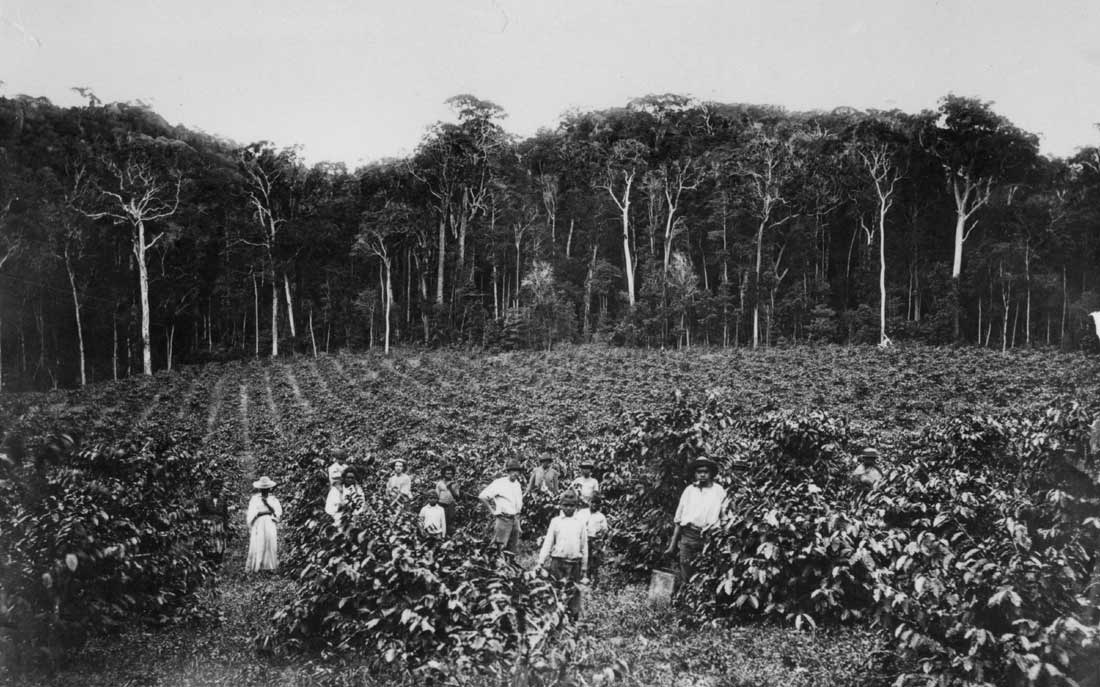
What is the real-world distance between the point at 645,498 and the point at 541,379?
17876 mm

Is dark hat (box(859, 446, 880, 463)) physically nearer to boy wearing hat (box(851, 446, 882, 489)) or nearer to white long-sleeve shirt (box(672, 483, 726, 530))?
boy wearing hat (box(851, 446, 882, 489))

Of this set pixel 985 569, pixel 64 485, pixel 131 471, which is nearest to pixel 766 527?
pixel 985 569

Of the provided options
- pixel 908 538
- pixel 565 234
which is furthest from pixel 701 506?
pixel 565 234

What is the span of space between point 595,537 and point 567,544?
133cm

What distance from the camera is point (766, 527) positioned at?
697cm

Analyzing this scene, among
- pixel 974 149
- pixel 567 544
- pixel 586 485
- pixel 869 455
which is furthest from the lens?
pixel 974 149

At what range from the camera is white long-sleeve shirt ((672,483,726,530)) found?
8.12 metres

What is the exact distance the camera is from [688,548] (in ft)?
27.3

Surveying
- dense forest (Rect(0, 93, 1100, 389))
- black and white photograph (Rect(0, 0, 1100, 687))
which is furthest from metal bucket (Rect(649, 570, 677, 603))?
dense forest (Rect(0, 93, 1100, 389))

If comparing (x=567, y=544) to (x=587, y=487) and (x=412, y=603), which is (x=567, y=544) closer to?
(x=587, y=487)

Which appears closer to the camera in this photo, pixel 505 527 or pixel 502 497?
pixel 502 497

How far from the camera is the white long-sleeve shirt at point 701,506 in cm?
812

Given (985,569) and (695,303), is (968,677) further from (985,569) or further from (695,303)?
(695,303)

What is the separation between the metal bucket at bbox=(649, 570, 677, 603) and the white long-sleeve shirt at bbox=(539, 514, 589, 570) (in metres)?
0.91
